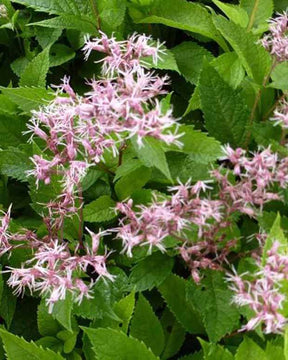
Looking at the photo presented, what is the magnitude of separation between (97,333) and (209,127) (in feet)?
1.32

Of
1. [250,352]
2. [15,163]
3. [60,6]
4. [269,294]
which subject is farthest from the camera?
[60,6]

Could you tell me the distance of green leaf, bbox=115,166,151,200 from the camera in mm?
999

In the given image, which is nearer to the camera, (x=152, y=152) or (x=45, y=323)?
(x=152, y=152)

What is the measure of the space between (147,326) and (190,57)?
1.85 ft

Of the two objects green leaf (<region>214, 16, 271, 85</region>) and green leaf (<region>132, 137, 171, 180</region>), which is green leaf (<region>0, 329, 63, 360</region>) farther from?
green leaf (<region>214, 16, 271, 85</region>)

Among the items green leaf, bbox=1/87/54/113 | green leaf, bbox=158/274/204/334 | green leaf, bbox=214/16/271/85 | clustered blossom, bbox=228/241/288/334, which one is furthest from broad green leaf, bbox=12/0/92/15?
clustered blossom, bbox=228/241/288/334

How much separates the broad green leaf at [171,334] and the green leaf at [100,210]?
9.0 inches

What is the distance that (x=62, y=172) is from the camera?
3.11ft

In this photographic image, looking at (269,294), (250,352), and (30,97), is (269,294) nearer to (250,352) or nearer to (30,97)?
(250,352)

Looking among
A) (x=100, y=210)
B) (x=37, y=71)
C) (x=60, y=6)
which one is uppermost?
(x=60, y=6)

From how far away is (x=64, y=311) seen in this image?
902 mm

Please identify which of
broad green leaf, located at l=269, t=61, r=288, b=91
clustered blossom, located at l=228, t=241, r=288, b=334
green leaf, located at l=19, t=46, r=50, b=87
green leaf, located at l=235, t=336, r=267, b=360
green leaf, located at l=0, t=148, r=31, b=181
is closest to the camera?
clustered blossom, located at l=228, t=241, r=288, b=334

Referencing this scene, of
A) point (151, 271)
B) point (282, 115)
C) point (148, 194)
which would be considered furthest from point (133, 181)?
point (282, 115)

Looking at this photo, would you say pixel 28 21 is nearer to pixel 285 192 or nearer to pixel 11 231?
pixel 11 231
